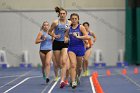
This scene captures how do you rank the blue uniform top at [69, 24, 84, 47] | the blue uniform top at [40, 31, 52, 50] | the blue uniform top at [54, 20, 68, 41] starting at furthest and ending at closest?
the blue uniform top at [40, 31, 52, 50]
the blue uniform top at [54, 20, 68, 41]
the blue uniform top at [69, 24, 84, 47]

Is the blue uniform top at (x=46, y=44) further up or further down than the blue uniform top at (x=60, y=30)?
further down

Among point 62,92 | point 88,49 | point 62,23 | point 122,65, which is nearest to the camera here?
point 62,92

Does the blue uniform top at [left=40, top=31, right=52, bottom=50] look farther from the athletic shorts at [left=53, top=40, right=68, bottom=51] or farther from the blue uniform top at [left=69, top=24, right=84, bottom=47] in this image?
the blue uniform top at [left=69, top=24, right=84, bottom=47]

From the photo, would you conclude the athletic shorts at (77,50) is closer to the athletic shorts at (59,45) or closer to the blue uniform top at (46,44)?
the athletic shorts at (59,45)

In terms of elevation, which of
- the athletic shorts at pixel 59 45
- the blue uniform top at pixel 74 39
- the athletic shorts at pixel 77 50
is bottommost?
the athletic shorts at pixel 77 50

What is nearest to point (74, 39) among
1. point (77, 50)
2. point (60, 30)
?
point (77, 50)

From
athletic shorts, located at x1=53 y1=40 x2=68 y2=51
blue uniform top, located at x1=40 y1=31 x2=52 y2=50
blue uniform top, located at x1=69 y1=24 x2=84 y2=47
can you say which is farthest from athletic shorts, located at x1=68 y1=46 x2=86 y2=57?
blue uniform top, located at x1=40 y1=31 x2=52 y2=50

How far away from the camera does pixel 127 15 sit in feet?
77.9

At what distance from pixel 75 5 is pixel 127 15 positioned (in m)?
3.00

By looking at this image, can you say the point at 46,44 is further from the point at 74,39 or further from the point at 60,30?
the point at 74,39

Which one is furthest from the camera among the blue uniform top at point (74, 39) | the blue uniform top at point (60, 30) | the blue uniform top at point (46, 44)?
the blue uniform top at point (46, 44)

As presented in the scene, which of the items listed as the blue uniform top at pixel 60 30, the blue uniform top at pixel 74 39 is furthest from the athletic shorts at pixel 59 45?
the blue uniform top at pixel 74 39

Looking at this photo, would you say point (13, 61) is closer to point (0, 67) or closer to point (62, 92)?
point (0, 67)

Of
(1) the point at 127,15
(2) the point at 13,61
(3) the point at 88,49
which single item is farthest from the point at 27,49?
(3) the point at 88,49
